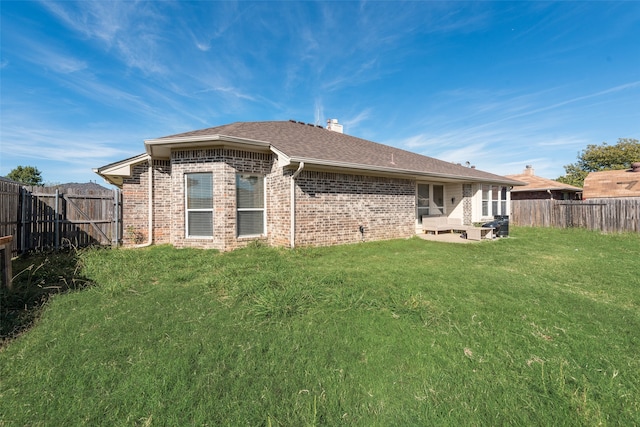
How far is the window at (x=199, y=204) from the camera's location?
8.17 m

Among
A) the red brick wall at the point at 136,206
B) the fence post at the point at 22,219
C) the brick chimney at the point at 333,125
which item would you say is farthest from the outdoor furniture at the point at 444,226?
the fence post at the point at 22,219

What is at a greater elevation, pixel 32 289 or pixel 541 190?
pixel 541 190

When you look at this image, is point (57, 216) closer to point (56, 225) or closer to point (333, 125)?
point (56, 225)

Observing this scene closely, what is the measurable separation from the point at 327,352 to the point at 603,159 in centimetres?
4734

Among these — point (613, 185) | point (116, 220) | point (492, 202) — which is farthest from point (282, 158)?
point (613, 185)

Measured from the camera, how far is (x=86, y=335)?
3.21 metres

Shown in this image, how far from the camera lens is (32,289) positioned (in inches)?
181

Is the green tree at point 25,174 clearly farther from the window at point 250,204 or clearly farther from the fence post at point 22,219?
the window at point 250,204

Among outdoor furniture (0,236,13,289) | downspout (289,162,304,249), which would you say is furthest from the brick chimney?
outdoor furniture (0,236,13,289)

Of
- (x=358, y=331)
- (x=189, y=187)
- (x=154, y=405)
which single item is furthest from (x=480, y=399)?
(x=189, y=187)

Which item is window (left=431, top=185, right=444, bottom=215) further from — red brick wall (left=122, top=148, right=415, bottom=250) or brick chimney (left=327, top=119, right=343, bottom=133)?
brick chimney (left=327, top=119, right=343, bottom=133)

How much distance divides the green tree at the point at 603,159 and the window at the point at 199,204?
4207 centimetres

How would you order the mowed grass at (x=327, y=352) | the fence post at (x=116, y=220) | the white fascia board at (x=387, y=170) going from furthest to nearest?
the fence post at (x=116, y=220) → the white fascia board at (x=387, y=170) → the mowed grass at (x=327, y=352)

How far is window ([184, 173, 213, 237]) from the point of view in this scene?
8172 millimetres
